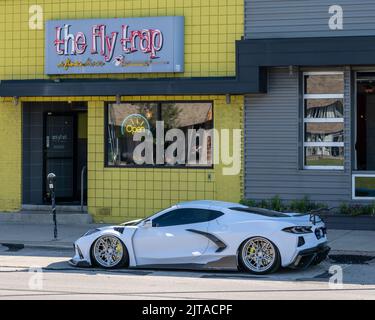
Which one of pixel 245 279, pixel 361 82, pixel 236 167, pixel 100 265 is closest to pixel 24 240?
pixel 100 265

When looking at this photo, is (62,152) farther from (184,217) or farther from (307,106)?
(184,217)

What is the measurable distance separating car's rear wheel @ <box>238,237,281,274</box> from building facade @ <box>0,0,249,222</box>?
625 centimetres

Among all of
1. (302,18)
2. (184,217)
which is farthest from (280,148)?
(184,217)

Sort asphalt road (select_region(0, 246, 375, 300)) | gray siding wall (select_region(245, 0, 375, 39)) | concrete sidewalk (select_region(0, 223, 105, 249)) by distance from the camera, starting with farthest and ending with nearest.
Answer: gray siding wall (select_region(245, 0, 375, 39)) < concrete sidewalk (select_region(0, 223, 105, 249)) < asphalt road (select_region(0, 246, 375, 300))

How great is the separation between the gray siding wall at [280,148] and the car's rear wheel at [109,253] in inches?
240

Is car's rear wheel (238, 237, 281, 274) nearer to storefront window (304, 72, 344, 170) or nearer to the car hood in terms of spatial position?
the car hood

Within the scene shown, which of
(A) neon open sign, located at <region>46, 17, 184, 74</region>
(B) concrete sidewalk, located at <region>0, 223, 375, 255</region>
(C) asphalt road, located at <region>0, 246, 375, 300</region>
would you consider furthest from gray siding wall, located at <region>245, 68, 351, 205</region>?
(C) asphalt road, located at <region>0, 246, 375, 300</region>

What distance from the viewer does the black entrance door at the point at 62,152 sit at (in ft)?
69.9

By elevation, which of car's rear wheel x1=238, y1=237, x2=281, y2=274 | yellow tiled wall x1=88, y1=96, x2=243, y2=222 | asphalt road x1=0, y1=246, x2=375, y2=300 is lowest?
asphalt road x1=0, y1=246, x2=375, y2=300

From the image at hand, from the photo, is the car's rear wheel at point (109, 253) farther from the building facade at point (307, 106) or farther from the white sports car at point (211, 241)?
the building facade at point (307, 106)

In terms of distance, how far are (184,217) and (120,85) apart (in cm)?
697

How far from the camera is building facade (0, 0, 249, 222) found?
730 inches

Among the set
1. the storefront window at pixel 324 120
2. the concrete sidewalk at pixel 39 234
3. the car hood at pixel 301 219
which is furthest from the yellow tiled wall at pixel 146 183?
the car hood at pixel 301 219
